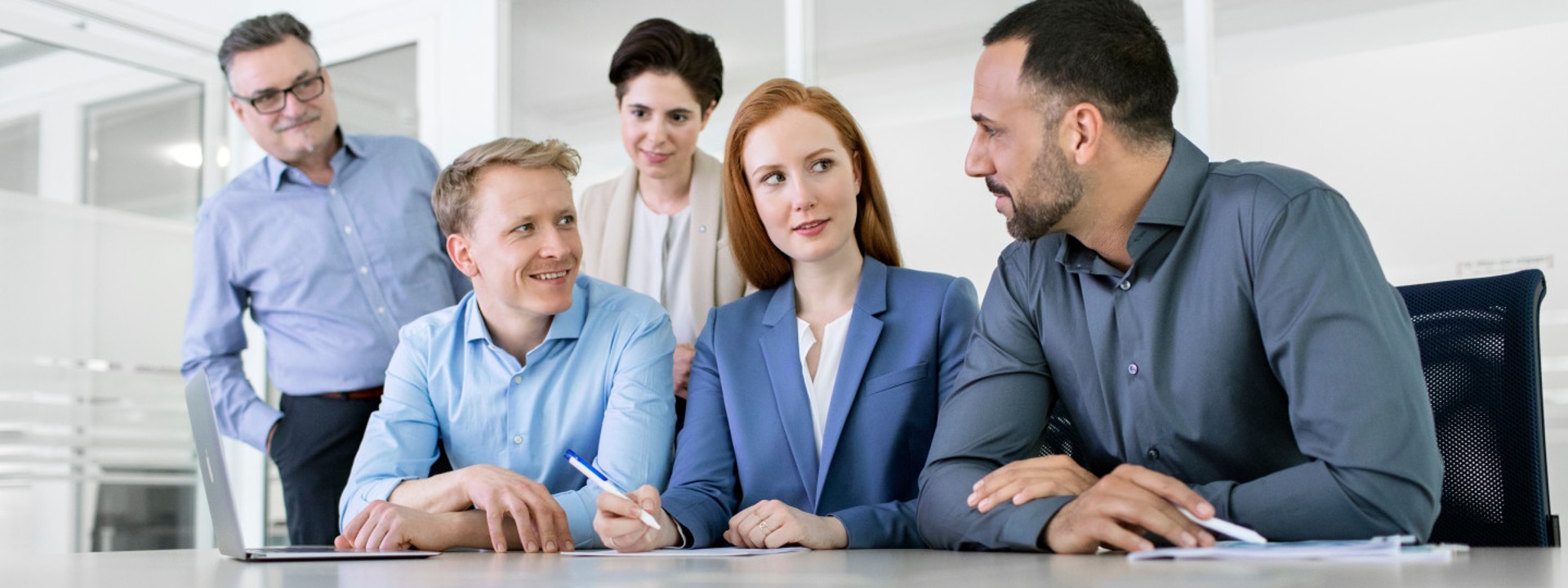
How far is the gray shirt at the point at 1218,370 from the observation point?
4.54ft

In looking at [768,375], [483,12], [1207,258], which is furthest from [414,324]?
[483,12]

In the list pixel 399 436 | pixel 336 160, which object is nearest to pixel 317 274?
pixel 336 160

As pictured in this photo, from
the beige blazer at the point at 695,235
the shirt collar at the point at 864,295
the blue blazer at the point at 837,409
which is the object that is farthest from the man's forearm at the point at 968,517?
the beige blazer at the point at 695,235

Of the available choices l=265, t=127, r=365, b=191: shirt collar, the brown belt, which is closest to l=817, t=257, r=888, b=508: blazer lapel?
the brown belt

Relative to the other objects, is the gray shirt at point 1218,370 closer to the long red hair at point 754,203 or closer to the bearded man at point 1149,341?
the bearded man at point 1149,341

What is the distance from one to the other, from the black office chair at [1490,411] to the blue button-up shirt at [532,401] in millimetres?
1225

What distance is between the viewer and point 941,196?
12.1 ft

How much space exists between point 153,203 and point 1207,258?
14.3 ft

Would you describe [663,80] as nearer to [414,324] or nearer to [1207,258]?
[414,324]

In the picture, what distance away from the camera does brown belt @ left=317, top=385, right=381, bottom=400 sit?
125 inches

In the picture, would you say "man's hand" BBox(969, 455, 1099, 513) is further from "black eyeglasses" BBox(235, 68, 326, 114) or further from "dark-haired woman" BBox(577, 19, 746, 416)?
"black eyeglasses" BBox(235, 68, 326, 114)

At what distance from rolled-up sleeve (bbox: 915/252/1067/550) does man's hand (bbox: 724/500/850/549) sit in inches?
5.5

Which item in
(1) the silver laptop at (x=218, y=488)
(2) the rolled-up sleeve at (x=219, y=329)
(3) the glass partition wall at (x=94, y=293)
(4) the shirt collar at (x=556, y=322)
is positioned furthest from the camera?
(3) the glass partition wall at (x=94, y=293)

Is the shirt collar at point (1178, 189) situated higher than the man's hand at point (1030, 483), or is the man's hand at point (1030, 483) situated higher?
the shirt collar at point (1178, 189)
